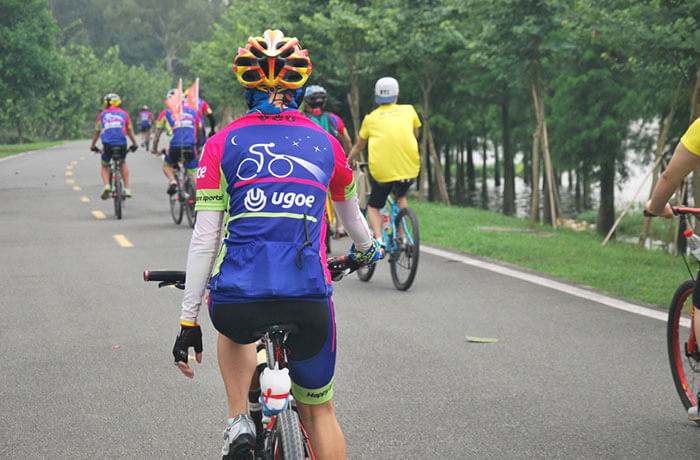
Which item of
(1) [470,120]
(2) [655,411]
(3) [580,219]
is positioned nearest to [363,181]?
(2) [655,411]

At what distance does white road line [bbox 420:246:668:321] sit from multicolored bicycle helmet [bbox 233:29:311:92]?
5455 millimetres

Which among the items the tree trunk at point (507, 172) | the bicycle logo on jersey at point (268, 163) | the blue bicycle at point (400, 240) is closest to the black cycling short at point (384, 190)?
the blue bicycle at point (400, 240)

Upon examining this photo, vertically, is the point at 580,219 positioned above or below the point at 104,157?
below

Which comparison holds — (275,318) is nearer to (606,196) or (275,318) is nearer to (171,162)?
(171,162)

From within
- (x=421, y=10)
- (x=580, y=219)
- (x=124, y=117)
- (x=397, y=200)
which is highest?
(x=421, y=10)

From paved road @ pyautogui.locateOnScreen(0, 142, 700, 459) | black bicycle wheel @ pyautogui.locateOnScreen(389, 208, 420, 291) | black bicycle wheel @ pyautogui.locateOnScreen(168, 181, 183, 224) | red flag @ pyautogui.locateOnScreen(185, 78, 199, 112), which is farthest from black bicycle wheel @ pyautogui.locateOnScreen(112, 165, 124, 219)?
black bicycle wheel @ pyautogui.locateOnScreen(389, 208, 420, 291)

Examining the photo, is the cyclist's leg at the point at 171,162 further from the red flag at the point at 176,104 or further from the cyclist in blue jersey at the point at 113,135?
the cyclist in blue jersey at the point at 113,135

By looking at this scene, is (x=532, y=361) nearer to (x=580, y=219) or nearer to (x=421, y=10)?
(x=421, y=10)

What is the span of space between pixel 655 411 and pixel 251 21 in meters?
34.6

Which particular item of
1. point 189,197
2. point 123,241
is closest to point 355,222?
point 123,241

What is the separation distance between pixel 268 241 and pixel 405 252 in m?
6.25

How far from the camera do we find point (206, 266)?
3242 millimetres

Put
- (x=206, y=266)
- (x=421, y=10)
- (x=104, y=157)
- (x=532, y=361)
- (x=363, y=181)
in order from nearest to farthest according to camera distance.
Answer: (x=206, y=266) < (x=532, y=361) < (x=363, y=181) < (x=104, y=157) < (x=421, y=10)

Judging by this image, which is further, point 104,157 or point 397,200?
point 104,157
